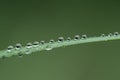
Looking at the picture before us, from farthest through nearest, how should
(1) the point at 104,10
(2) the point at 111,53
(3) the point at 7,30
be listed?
(1) the point at 104,10 < (2) the point at 111,53 < (3) the point at 7,30

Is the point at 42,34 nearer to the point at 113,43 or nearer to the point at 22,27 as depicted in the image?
the point at 22,27

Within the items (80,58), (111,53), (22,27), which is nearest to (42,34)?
(22,27)

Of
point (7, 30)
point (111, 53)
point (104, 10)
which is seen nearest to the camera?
point (7, 30)

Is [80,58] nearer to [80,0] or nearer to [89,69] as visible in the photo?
[89,69]

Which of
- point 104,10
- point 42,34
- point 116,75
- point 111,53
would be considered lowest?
point 116,75

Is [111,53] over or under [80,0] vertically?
under

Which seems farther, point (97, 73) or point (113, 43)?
point (113, 43)
